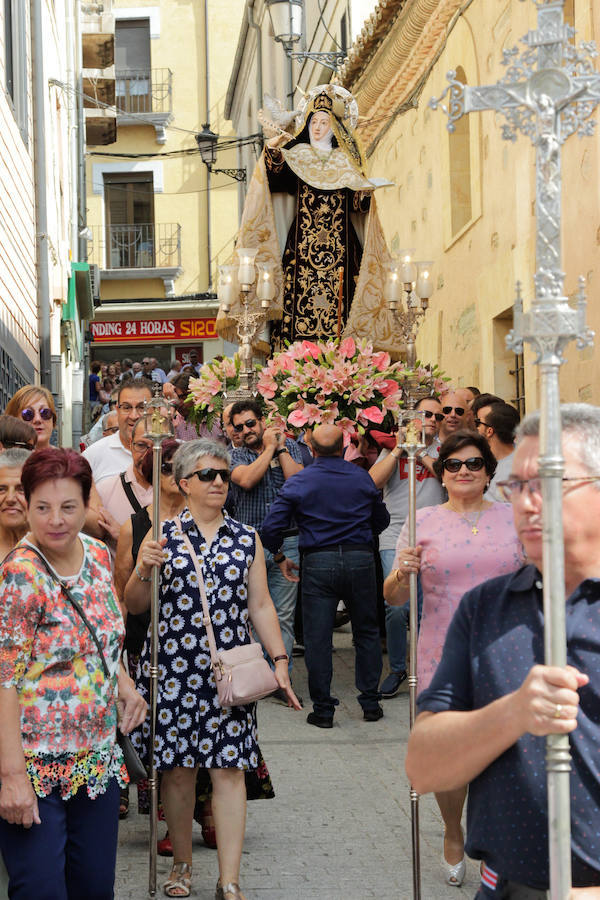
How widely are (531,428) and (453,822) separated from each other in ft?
10.4

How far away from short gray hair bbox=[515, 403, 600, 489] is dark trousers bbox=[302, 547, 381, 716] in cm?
597

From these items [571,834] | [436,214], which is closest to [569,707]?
[571,834]

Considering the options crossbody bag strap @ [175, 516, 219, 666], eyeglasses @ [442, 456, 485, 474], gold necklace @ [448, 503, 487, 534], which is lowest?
crossbody bag strap @ [175, 516, 219, 666]

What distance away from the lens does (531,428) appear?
2.95 m

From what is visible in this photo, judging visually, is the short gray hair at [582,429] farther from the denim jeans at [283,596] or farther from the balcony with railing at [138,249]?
the balcony with railing at [138,249]

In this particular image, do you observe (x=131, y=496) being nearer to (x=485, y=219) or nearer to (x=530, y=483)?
(x=530, y=483)

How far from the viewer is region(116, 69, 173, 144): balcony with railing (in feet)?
118

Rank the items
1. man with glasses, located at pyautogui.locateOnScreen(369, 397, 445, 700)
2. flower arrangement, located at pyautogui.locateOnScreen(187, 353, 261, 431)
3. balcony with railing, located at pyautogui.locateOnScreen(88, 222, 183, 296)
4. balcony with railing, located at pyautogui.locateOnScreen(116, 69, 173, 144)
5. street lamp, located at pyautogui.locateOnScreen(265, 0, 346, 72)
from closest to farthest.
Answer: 1. man with glasses, located at pyautogui.locateOnScreen(369, 397, 445, 700)
2. flower arrangement, located at pyautogui.locateOnScreen(187, 353, 261, 431)
3. street lamp, located at pyautogui.locateOnScreen(265, 0, 346, 72)
4. balcony with railing, located at pyautogui.locateOnScreen(88, 222, 183, 296)
5. balcony with railing, located at pyautogui.locateOnScreen(116, 69, 173, 144)

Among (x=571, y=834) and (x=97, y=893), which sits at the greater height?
(x=571, y=834)

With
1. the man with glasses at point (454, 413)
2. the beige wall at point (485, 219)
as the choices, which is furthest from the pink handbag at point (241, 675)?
the beige wall at point (485, 219)

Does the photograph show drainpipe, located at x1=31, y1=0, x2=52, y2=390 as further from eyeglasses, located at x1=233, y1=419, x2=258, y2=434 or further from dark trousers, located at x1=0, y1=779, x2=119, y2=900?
dark trousers, located at x1=0, y1=779, x2=119, y2=900

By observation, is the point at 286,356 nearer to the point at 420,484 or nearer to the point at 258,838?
the point at 420,484

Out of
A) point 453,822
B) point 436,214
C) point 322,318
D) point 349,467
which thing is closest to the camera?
point 453,822

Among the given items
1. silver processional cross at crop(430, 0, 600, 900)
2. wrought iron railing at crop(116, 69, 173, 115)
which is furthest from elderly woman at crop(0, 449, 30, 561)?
wrought iron railing at crop(116, 69, 173, 115)
